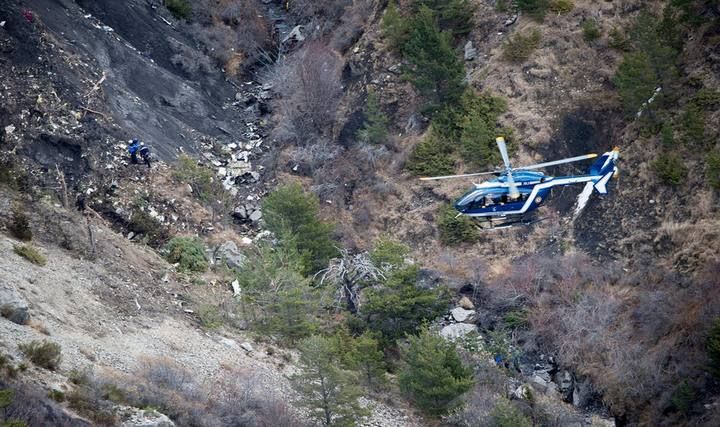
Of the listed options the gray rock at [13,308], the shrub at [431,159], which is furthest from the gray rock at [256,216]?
the gray rock at [13,308]

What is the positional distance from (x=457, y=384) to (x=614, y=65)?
17901 millimetres

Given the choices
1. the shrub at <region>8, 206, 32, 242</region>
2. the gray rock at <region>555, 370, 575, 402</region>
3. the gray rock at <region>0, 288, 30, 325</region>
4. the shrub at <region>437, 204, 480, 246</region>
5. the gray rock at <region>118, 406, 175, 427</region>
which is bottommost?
the gray rock at <region>555, 370, 575, 402</region>

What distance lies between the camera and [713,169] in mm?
34562

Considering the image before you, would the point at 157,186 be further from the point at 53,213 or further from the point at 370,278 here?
the point at 370,278

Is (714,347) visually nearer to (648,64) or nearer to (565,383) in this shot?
(565,383)

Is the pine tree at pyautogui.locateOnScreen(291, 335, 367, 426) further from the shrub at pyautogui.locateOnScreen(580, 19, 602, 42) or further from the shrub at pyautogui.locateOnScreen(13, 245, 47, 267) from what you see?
the shrub at pyautogui.locateOnScreen(580, 19, 602, 42)

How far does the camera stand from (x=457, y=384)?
30.2 m

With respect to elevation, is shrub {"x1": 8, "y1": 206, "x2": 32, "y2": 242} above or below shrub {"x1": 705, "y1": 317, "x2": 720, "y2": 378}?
above

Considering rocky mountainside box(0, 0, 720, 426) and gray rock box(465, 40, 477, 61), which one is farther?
gray rock box(465, 40, 477, 61)

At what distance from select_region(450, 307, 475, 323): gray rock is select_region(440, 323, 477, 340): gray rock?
30 centimetres

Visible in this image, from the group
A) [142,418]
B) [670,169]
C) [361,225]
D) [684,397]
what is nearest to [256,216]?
[361,225]

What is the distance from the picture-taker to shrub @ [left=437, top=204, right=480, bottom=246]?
126ft

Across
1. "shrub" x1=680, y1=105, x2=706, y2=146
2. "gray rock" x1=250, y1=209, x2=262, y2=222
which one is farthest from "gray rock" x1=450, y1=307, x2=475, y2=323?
"shrub" x1=680, y1=105, x2=706, y2=146

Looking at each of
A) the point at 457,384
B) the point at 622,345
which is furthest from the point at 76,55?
the point at 622,345
